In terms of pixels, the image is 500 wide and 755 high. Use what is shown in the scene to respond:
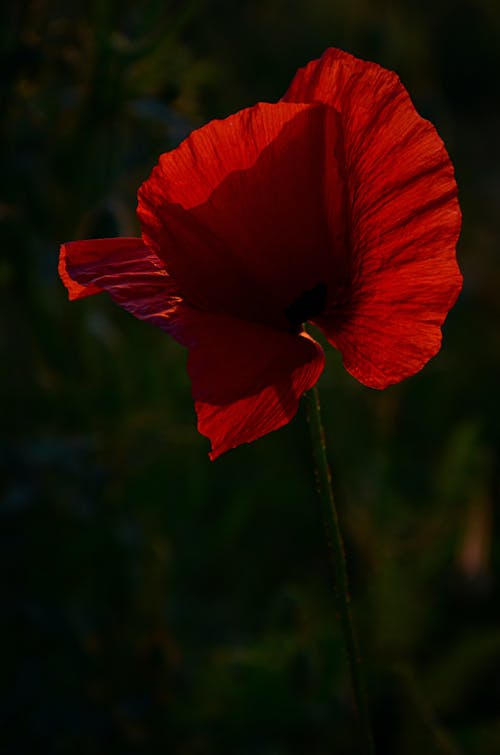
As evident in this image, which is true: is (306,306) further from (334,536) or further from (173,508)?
(173,508)

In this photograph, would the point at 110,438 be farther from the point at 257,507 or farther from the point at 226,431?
the point at 226,431

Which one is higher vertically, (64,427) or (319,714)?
(64,427)

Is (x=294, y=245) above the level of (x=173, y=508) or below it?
above

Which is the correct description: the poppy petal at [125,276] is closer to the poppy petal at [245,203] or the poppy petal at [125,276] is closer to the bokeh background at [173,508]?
the poppy petal at [245,203]

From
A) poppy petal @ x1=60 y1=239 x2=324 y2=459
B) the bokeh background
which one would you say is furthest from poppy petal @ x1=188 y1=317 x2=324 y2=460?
A: the bokeh background

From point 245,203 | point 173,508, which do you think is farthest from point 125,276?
point 173,508

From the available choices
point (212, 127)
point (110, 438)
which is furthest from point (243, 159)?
point (110, 438)

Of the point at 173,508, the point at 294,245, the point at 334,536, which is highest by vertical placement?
the point at 294,245
